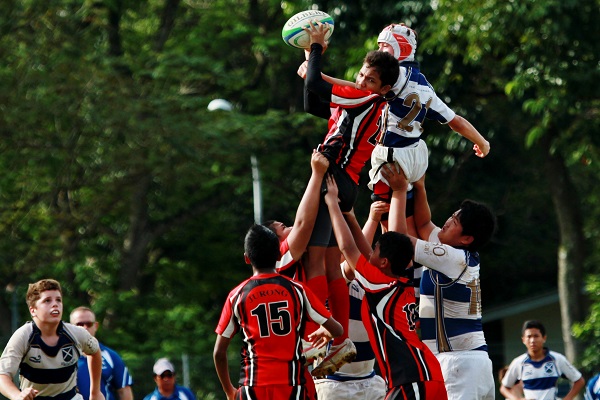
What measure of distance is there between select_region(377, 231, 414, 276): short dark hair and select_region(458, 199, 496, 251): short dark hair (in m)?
0.72

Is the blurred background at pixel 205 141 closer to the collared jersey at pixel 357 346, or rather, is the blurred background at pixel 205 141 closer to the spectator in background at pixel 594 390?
the spectator in background at pixel 594 390

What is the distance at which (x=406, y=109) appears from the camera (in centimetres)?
903

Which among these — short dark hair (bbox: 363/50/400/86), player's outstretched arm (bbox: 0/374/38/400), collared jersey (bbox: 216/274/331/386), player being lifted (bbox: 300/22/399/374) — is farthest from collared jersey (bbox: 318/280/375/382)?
player's outstretched arm (bbox: 0/374/38/400)

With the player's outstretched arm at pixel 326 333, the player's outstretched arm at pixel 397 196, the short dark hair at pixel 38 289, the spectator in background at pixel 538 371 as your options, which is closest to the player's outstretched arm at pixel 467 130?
the player's outstretched arm at pixel 397 196

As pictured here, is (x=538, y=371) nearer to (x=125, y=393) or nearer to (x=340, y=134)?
(x=125, y=393)

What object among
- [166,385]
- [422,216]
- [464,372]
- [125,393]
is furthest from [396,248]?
[166,385]

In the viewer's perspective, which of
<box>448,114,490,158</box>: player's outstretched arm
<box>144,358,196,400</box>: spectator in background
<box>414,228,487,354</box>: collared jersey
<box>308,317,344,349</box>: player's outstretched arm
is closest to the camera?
<box>308,317,344,349</box>: player's outstretched arm

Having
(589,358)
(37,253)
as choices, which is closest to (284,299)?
(589,358)

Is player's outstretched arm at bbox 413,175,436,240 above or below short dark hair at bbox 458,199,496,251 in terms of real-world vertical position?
above

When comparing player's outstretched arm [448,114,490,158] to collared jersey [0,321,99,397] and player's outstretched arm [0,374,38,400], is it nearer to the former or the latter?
collared jersey [0,321,99,397]

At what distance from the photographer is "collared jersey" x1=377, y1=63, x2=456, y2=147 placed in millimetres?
8992

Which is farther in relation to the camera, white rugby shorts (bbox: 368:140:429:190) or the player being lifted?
white rugby shorts (bbox: 368:140:429:190)

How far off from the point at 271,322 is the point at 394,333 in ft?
3.57

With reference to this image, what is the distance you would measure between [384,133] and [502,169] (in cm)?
2336
